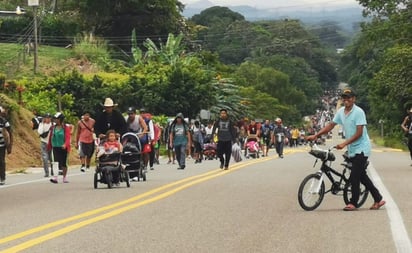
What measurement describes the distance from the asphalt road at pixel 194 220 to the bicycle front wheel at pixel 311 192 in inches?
7.7

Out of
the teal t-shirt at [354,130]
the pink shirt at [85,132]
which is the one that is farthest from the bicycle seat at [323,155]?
the pink shirt at [85,132]

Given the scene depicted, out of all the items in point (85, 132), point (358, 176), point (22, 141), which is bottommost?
point (22, 141)

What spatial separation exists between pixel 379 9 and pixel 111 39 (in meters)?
36.5

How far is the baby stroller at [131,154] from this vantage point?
1892 centimetres

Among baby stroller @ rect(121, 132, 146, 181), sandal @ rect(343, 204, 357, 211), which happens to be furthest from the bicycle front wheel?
baby stroller @ rect(121, 132, 146, 181)

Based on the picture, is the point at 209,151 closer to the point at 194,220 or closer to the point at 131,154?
the point at 131,154

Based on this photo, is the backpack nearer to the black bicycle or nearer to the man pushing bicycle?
the black bicycle

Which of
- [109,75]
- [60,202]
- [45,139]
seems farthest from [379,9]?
[60,202]

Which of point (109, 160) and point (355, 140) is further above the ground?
point (355, 140)

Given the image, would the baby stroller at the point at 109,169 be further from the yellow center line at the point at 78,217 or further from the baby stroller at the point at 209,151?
the baby stroller at the point at 209,151

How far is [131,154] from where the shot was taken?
62.3ft

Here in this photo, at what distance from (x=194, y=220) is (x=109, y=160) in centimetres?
595

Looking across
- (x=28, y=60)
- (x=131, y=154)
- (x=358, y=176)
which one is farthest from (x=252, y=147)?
(x=28, y=60)

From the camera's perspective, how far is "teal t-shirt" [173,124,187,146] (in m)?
25.7
